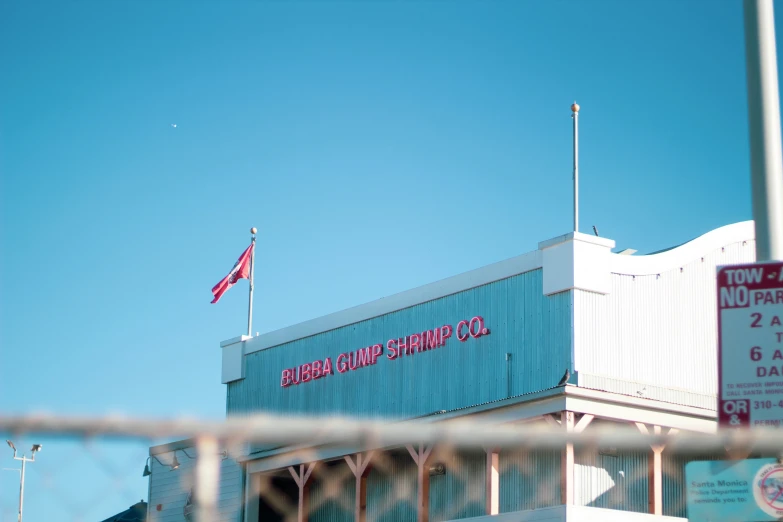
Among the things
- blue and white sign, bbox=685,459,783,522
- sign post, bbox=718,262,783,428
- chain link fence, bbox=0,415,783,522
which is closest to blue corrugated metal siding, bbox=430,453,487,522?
chain link fence, bbox=0,415,783,522

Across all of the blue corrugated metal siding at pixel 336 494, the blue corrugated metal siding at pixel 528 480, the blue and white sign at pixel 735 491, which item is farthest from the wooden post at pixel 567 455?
the blue and white sign at pixel 735 491

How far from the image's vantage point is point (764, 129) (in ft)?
22.9

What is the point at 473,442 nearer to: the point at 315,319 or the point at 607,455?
the point at 607,455

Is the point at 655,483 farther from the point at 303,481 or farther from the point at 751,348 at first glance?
the point at 751,348

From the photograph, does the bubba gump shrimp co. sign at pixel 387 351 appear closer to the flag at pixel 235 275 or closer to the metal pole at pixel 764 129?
the flag at pixel 235 275

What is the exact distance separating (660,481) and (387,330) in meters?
8.90

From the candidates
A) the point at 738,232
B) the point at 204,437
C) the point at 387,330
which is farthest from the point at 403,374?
the point at 204,437

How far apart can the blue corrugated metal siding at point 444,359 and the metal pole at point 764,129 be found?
19.8m

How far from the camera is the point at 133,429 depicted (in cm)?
439

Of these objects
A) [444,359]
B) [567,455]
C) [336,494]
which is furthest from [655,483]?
[336,494]

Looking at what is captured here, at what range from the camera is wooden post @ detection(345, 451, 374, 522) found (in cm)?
2813

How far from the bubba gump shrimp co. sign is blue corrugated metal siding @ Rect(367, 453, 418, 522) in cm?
279

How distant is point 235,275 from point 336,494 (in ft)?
29.2

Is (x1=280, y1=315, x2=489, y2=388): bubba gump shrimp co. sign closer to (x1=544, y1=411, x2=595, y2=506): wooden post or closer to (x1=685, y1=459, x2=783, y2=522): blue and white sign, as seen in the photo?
(x1=544, y1=411, x2=595, y2=506): wooden post
